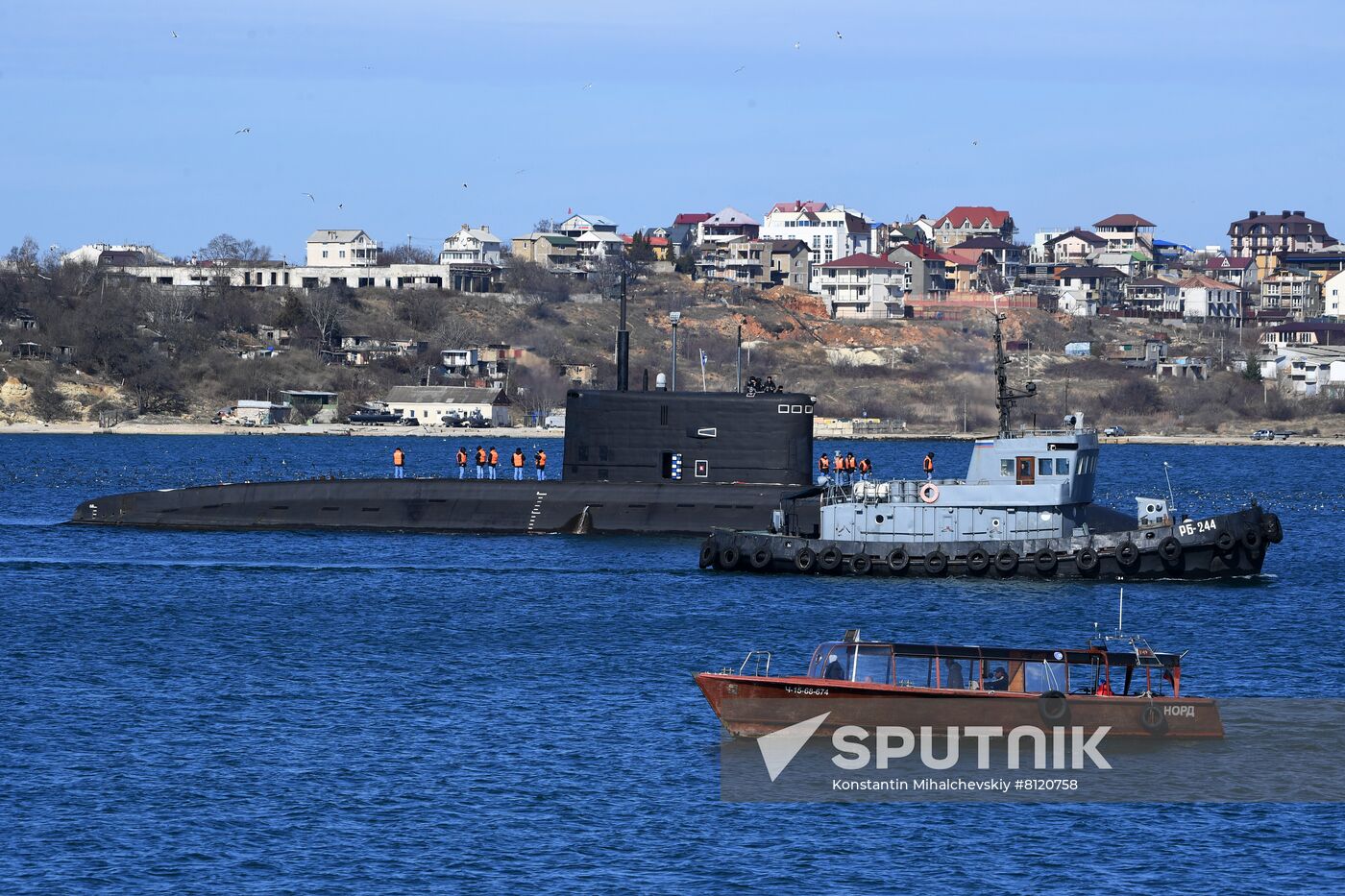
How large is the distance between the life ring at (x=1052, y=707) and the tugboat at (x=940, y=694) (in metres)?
0.01

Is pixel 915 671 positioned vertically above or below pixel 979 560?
below

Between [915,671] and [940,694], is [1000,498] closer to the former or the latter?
[915,671]

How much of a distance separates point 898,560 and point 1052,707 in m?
17.8

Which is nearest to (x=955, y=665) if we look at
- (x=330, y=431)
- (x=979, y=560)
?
(x=979, y=560)

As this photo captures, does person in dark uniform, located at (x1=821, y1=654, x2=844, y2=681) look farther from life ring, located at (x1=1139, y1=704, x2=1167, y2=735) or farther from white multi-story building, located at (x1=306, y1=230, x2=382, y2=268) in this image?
white multi-story building, located at (x1=306, y1=230, x2=382, y2=268)

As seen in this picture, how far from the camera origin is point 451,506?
184 ft

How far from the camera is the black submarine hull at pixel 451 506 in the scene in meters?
51.5

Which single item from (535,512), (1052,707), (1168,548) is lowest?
(1052,707)

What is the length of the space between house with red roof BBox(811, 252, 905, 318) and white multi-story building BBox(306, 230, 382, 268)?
161 ft

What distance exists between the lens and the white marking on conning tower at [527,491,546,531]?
5419 centimetres

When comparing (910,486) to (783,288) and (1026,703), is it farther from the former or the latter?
(783,288)

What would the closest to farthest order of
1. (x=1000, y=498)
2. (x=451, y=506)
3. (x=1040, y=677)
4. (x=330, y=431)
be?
(x=1040, y=677) → (x=1000, y=498) → (x=451, y=506) → (x=330, y=431)

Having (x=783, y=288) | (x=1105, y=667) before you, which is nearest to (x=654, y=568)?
(x=1105, y=667)

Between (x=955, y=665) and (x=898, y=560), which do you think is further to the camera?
(x=898, y=560)
